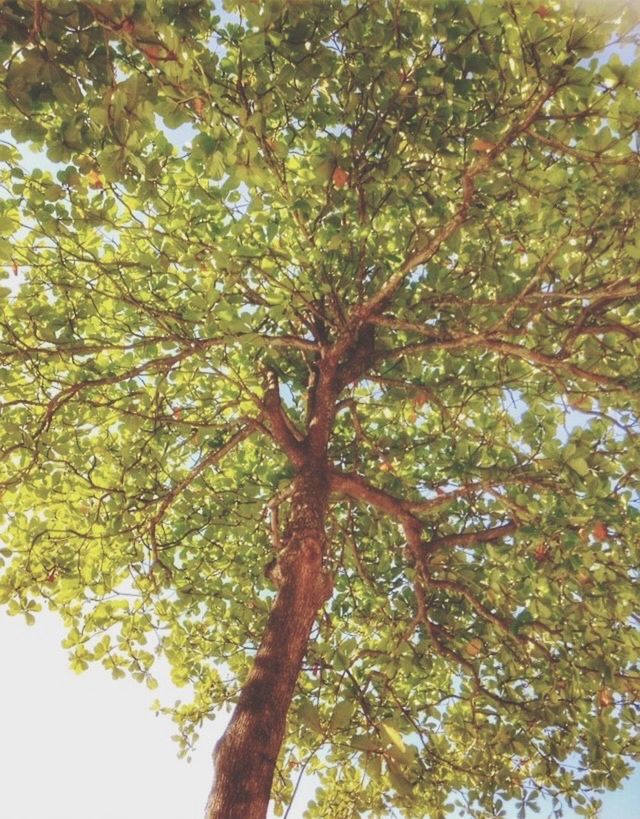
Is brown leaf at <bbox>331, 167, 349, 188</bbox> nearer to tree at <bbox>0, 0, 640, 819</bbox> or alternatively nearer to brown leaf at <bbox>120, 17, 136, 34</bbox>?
tree at <bbox>0, 0, 640, 819</bbox>

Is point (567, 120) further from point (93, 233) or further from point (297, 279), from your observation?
point (93, 233)

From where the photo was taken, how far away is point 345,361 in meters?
5.98

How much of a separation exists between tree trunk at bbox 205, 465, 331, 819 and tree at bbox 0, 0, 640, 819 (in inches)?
0.8

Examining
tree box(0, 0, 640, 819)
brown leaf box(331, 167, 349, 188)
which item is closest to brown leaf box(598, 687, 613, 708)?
tree box(0, 0, 640, 819)

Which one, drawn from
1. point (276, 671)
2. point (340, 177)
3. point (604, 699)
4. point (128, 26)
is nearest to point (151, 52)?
point (128, 26)

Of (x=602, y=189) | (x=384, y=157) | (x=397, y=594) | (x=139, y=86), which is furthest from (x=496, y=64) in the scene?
(x=397, y=594)

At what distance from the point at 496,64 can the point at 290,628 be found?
3679mm

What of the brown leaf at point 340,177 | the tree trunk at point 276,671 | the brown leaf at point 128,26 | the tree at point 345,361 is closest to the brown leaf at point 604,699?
the tree at point 345,361

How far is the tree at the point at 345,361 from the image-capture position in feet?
10.4

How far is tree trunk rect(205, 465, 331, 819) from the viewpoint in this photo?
305 cm

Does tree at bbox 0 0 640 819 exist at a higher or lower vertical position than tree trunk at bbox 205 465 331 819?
higher

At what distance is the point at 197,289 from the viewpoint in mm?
4254

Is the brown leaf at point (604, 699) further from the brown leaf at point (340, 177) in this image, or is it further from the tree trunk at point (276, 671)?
the brown leaf at point (340, 177)

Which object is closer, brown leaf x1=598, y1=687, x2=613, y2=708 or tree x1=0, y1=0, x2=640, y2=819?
tree x1=0, y1=0, x2=640, y2=819
